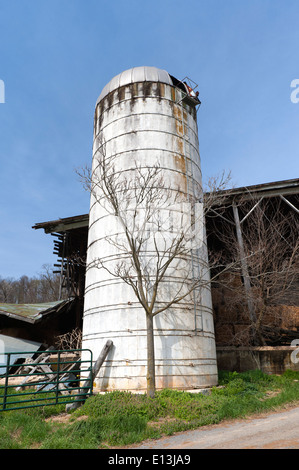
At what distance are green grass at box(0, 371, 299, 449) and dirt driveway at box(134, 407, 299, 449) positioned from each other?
0.35 metres

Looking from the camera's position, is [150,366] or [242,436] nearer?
[242,436]

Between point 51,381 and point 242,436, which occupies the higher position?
point 51,381

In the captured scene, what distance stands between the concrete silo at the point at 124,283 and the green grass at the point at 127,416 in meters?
1.13

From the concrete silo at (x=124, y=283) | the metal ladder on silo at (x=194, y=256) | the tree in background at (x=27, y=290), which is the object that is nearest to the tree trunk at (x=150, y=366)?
the concrete silo at (x=124, y=283)

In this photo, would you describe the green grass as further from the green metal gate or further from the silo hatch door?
the silo hatch door

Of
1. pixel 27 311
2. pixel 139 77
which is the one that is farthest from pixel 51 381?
pixel 139 77

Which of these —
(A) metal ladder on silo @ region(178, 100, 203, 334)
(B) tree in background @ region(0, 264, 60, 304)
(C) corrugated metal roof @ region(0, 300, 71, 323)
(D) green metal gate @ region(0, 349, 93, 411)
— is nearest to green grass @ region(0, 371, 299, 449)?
(D) green metal gate @ region(0, 349, 93, 411)

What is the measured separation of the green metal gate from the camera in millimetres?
8859

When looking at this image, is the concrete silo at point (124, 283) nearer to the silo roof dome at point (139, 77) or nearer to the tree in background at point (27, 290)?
the silo roof dome at point (139, 77)

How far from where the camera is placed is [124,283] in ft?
38.3

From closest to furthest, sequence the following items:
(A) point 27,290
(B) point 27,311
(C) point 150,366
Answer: (C) point 150,366 → (B) point 27,311 → (A) point 27,290

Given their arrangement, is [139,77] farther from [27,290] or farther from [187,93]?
[27,290]

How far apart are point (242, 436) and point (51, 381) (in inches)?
248

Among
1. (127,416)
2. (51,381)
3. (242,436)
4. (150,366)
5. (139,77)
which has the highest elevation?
(139,77)
